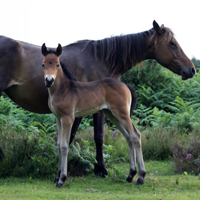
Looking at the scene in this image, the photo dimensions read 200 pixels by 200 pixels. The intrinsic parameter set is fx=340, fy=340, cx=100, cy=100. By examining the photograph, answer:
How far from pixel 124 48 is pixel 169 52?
3.09 ft

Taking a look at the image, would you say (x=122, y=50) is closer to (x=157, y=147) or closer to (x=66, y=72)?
(x=66, y=72)

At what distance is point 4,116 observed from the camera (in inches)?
400

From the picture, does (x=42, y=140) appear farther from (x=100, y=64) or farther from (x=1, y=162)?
(x=100, y=64)

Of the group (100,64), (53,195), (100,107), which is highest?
(100,64)

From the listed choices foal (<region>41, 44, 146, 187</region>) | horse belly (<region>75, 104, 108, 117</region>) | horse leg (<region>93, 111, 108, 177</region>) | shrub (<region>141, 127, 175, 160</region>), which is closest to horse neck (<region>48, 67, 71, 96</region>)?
foal (<region>41, 44, 146, 187</region>)

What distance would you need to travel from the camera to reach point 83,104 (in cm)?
580

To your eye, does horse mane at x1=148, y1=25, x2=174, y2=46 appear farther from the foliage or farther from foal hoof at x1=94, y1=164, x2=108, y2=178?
foal hoof at x1=94, y1=164, x2=108, y2=178

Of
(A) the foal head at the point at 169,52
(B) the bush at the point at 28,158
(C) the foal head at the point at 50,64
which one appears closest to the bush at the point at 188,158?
(A) the foal head at the point at 169,52

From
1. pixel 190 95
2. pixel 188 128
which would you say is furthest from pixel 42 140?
pixel 190 95

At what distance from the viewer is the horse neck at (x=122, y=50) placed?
684cm

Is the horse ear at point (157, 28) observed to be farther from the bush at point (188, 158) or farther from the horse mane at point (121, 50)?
the bush at point (188, 158)

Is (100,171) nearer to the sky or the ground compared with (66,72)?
nearer to the ground

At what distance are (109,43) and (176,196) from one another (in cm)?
335

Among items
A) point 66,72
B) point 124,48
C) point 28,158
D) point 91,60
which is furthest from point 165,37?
point 28,158
